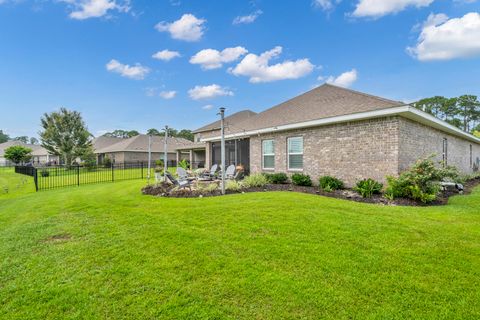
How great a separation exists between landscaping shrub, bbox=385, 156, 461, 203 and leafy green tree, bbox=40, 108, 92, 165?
35087mm

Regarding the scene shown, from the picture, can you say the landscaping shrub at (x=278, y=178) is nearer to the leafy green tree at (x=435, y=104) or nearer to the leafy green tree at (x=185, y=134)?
the leafy green tree at (x=435, y=104)

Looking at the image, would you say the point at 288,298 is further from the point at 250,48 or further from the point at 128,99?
the point at 128,99

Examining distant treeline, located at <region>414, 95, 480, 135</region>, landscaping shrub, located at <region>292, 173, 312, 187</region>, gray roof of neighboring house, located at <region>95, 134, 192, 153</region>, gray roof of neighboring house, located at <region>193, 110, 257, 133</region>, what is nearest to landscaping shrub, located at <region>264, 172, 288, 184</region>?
landscaping shrub, located at <region>292, 173, 312, 187</region>

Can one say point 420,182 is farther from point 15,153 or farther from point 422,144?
point 15,153

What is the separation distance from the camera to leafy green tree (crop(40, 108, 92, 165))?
102 feet

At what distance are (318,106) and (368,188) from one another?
4915 millimetres

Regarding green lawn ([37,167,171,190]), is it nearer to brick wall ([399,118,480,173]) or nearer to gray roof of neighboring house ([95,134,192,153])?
gray roof of neighboring house ([95,134,192,153])

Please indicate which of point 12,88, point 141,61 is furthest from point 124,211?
point 12,88

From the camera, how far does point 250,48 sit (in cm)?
1638

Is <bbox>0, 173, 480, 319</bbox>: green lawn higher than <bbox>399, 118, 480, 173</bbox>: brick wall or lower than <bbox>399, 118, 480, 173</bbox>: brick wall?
lower

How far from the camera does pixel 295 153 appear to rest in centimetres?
1148

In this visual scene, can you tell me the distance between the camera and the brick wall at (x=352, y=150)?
27.7 feet

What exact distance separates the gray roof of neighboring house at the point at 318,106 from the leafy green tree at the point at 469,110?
44.8 metres

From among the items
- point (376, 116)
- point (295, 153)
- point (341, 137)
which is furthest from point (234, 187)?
point (376, 116)
